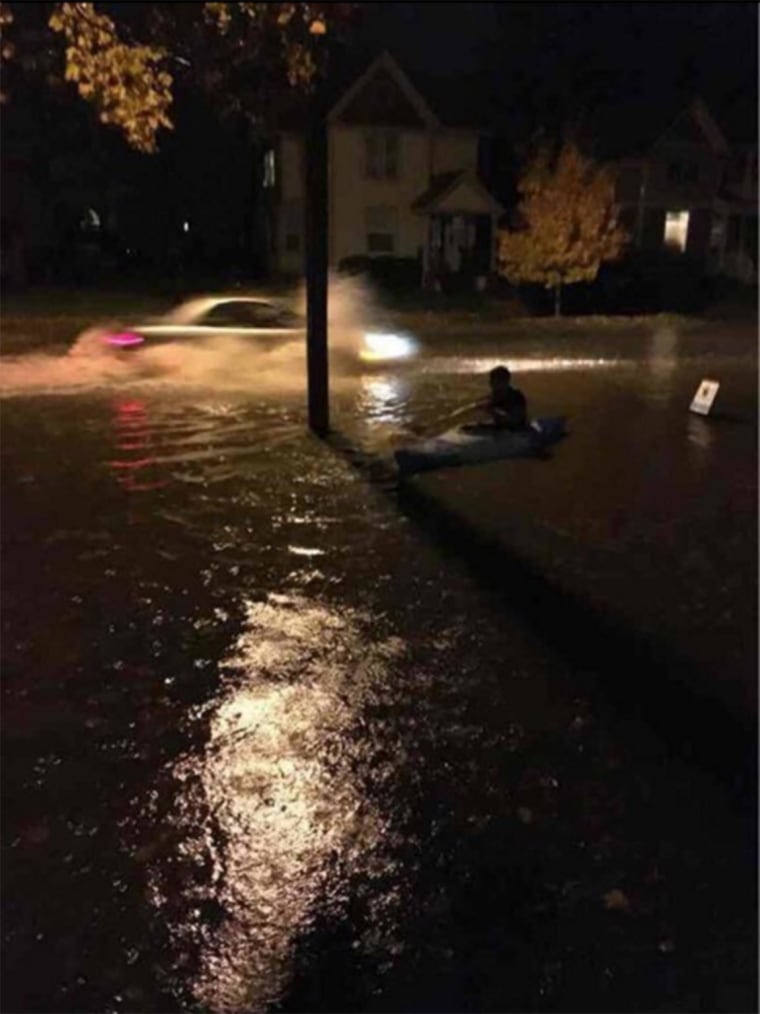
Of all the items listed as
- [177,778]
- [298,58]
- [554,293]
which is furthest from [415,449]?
[554,293]

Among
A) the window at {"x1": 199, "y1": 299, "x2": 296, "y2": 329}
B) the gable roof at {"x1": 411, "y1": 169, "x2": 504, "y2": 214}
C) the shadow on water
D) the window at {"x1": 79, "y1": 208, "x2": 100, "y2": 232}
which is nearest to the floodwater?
the shadow on water

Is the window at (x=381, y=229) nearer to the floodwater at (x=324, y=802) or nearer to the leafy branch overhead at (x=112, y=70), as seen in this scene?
the floodwater at (x=324, y=802)

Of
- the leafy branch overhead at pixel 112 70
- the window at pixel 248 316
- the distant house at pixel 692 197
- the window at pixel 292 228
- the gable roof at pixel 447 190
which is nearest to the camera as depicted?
the leafy branch overhead at pixel 112 70

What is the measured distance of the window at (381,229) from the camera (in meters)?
43.2

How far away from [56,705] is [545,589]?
3.94 meters

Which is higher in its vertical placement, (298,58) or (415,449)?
(298,58)

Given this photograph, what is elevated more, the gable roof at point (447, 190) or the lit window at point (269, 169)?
the lit window at point (269, 169)

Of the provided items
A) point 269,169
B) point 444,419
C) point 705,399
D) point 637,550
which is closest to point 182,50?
point 637,550

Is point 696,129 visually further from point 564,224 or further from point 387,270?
point 564,224

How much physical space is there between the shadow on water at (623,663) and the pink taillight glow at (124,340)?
51.6ft

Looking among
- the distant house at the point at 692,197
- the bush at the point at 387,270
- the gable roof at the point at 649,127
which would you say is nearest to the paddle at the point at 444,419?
the bush at the point at 387,270

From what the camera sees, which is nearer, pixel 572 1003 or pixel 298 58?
pixel 572 1003

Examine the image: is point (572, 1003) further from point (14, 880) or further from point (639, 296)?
point (639, 296)

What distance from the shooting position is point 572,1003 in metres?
4.08
